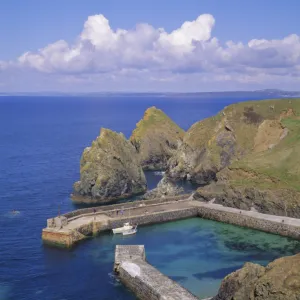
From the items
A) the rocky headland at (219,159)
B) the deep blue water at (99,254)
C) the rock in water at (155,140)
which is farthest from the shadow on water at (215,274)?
the rock in water at (155,140)

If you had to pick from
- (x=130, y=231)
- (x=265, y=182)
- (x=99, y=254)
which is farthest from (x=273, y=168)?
(x=99, y=254)

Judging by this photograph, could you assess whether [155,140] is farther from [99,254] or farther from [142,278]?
[142,278]

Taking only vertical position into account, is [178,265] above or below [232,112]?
below

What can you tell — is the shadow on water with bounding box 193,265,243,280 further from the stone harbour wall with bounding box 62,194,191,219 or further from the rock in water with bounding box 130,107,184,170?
the rock in water with bounding box 130,107,184,170

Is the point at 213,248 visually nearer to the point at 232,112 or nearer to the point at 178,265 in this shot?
the point at 178,265

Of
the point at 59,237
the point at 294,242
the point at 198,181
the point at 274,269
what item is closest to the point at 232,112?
the point at 198,181

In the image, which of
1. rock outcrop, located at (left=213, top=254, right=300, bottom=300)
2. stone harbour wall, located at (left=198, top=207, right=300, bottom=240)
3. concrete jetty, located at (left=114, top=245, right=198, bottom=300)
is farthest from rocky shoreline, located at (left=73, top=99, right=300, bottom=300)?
concrete jetty, located at (left=114, top=245, right=198, bottom=300)
